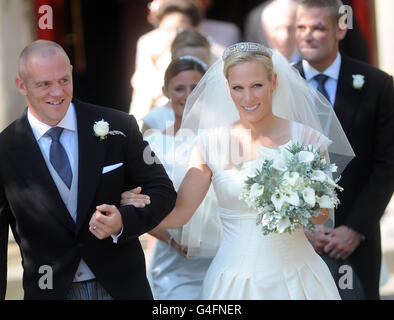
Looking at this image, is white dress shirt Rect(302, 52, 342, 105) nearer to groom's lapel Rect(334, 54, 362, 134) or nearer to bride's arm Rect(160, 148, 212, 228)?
groom's lapel Rect(334, 54, 362, 134)

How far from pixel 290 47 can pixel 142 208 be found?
3.02 meters

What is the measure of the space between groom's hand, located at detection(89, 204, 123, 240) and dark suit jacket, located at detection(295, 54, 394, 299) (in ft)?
5.80

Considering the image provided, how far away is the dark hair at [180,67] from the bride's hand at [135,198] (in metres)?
1.44

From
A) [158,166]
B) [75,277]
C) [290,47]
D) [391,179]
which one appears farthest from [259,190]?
[290,47]

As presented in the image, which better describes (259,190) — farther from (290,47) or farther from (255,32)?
(255,32)

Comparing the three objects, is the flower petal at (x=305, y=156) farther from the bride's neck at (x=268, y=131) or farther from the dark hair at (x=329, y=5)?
the dark hair at (x=329, y=5)

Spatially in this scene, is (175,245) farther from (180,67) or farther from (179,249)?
(180,67)

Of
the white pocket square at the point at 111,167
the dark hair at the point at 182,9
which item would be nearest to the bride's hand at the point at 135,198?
the white pocket square at the point at 111,167

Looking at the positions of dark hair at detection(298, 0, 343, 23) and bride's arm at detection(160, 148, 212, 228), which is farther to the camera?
dark hair at detection(298, 0, 343, 23)

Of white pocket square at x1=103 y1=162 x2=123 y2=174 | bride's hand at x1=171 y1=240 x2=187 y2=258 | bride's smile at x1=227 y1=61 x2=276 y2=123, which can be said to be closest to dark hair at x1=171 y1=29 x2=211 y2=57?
bride's hand at x1=171 y1=240 x2=187 y2=258

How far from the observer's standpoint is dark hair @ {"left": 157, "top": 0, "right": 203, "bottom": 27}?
6.81 m

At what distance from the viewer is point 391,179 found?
4.89 m

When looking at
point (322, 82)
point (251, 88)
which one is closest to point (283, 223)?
point (251, 88)

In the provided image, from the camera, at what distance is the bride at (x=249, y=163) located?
4.04 metres
